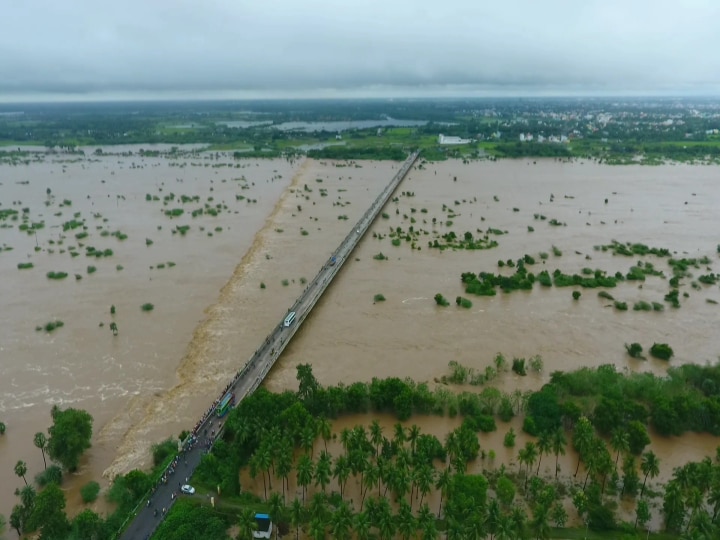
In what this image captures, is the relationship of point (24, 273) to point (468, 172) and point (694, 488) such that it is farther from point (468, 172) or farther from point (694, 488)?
point (468, 172)

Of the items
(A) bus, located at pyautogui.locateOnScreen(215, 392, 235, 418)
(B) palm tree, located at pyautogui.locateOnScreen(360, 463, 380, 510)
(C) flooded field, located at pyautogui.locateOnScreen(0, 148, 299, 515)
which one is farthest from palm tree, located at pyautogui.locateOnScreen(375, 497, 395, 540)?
(C) flooded field, located at pyautogui.locateOnScreen(0, 148, 299, 515)

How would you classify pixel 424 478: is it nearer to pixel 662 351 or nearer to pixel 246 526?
pixel 246 526

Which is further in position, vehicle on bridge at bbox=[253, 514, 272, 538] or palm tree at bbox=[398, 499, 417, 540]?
vehicle on bridge at bbox=[253, 514, 272, 538]

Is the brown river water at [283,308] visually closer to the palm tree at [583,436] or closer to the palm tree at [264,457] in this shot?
the palm tree at [583,436]

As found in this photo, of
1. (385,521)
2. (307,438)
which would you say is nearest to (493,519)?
(385,521)

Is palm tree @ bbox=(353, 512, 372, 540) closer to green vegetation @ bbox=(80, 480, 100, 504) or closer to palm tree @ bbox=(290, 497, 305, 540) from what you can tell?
palm tree @ bbox=(290, 497, 305, 540)
